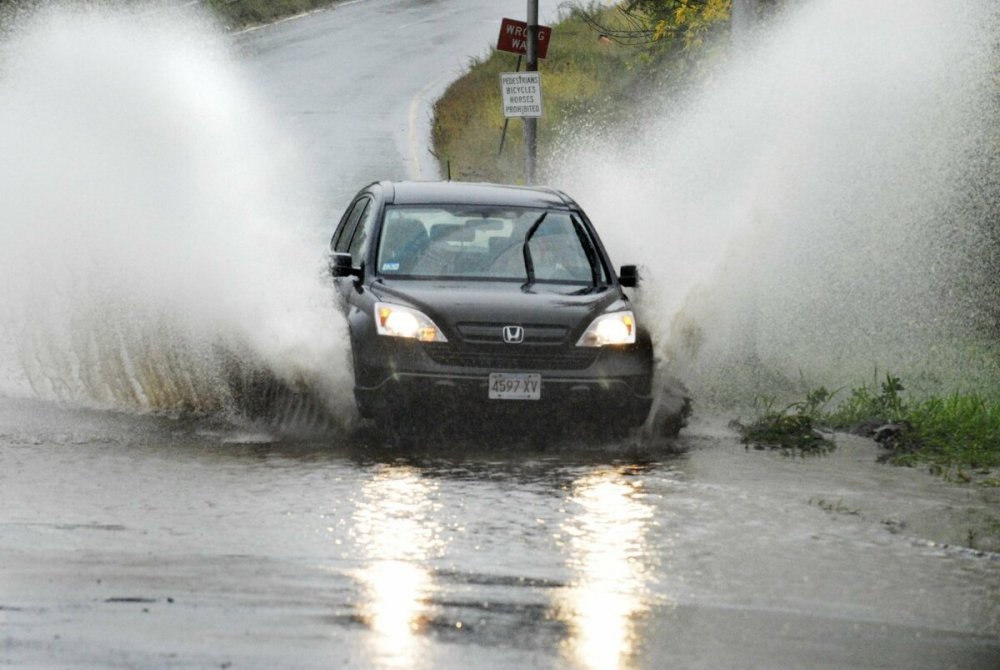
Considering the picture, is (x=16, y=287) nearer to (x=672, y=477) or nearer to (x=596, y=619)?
(x=672, y=477)

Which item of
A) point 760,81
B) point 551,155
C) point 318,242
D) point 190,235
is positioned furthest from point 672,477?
point 551,155

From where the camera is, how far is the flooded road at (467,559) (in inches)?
262

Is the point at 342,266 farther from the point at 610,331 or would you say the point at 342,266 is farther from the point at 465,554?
the point at 465,554

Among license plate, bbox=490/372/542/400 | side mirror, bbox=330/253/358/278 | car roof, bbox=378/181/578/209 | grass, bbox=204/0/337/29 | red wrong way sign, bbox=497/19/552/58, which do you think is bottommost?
license plate, bbox=490/372/542/400

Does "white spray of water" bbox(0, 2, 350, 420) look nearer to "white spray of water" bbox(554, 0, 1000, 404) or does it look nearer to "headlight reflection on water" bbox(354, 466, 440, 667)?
"headlight reflection on water" bbox(354, 466, 440, 667)

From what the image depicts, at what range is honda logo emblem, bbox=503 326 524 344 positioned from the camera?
1168 centimetres

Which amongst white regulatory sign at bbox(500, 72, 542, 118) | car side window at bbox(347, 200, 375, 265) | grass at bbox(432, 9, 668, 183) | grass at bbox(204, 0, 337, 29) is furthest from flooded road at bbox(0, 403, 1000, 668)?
grass at bbox(204, 0, 337, 29)

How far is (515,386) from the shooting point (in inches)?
456

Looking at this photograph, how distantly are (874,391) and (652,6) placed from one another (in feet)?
46.7

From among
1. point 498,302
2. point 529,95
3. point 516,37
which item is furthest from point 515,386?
point 516,37

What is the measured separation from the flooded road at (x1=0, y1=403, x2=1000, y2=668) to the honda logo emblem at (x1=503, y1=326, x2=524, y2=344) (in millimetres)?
647

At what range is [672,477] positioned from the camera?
427 inches

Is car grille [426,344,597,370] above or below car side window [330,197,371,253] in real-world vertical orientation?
below

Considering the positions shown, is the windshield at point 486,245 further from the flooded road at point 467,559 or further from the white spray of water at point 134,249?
the flooded road at point 467,559
